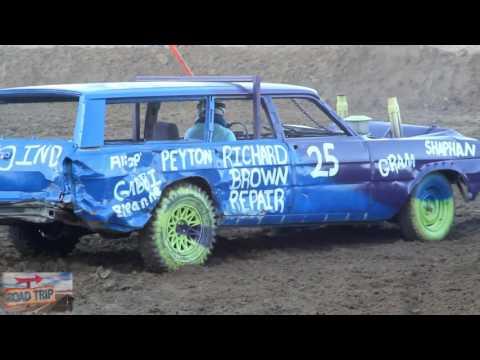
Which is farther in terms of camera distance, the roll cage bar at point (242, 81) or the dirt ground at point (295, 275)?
the roll cage bar at point (242, 81)

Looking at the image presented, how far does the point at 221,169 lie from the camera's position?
8914mm

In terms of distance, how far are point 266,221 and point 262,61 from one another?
50.8ft

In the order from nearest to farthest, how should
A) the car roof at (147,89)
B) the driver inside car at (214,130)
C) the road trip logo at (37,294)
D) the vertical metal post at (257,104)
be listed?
the road trip logo at (37,294), the car roof at (147,89), the driver inside car at (214,130), the vertical metal post at (257,104)

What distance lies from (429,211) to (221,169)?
8.55ft

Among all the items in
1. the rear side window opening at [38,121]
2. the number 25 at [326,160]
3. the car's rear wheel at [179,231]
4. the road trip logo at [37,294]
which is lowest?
the road trip logo at [37,294]

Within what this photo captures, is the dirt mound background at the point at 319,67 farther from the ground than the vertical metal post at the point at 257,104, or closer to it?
farther from the ground

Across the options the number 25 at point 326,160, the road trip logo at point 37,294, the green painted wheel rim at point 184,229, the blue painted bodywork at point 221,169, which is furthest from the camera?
the number 25 at point 326,160

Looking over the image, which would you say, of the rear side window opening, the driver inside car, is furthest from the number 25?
the rear side window opening

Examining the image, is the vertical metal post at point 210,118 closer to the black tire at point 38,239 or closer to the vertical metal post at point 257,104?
the vertical metal post at point 257,104

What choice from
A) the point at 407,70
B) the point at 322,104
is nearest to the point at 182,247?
the point at 322,104

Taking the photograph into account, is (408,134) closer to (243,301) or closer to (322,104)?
(322,104)

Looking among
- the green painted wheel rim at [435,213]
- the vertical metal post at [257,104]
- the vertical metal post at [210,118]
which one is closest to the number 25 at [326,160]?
the vertical metal post at [257,104]

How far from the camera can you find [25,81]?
2503cm

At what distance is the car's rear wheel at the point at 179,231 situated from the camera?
8562mm
